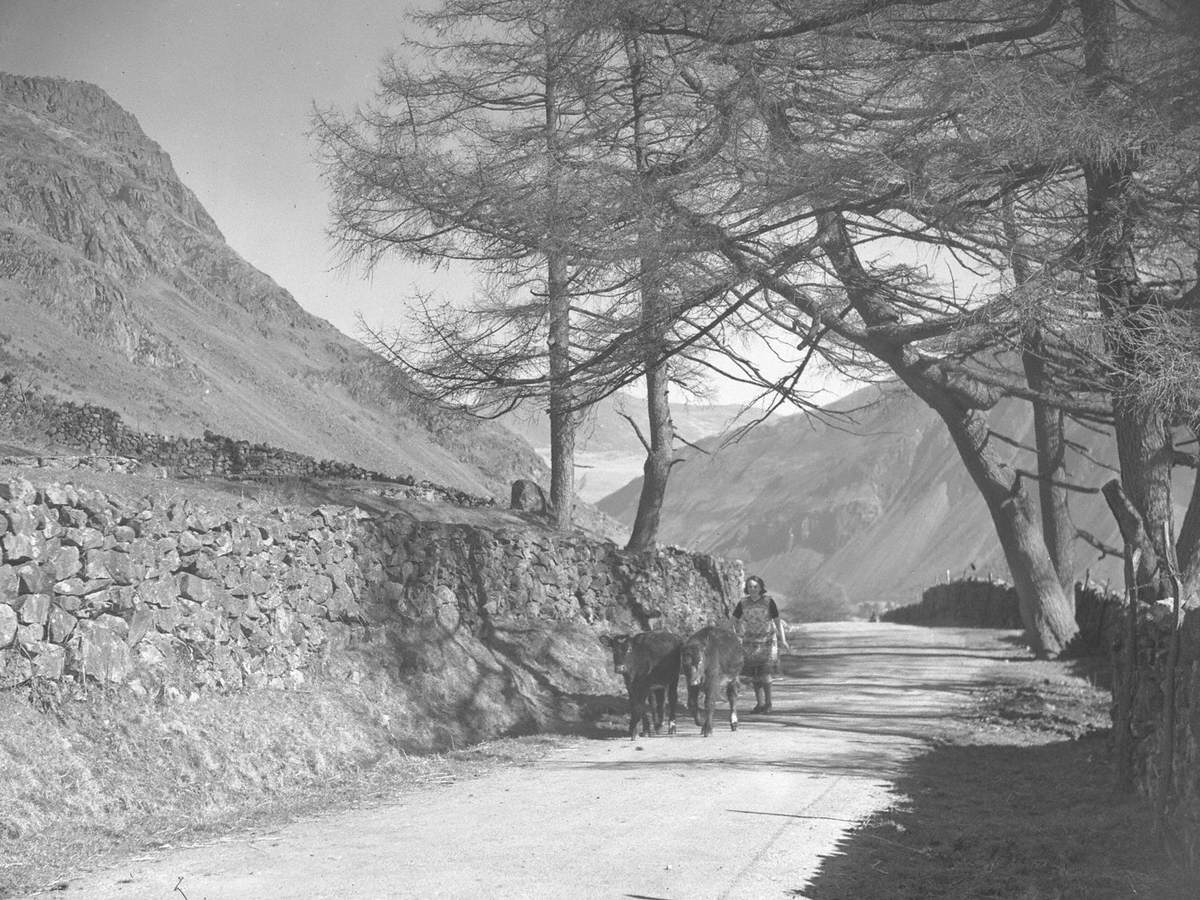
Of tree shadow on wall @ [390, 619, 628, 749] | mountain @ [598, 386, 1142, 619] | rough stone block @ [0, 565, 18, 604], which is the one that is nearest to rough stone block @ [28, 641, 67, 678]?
rough stone block @ [0, 565, 18, 604]

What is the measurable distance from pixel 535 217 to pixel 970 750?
6.74 m

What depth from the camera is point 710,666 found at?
1245cm

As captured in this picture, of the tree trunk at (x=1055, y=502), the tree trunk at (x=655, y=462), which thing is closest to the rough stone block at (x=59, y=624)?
the tree trunk at (x=655, y=462)

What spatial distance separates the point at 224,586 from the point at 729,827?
5006 millimetres

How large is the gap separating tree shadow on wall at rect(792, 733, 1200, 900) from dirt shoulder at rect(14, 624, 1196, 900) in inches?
0.8

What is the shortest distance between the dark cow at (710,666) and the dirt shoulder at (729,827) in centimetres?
31

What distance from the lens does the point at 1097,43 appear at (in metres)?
11.5

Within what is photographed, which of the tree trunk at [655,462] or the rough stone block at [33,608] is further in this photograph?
the tree trunk at [655,462]

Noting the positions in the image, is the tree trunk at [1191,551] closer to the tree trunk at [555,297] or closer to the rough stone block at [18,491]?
the tree trunk at [555,297]

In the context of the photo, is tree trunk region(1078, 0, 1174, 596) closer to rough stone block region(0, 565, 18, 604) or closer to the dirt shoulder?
the dirt shoulder

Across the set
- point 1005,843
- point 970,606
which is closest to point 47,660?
point 1005,843

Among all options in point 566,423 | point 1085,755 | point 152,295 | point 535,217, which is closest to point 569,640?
point 566,423

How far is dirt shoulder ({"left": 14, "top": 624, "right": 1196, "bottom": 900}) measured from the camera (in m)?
6.03

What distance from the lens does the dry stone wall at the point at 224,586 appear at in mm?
8344
